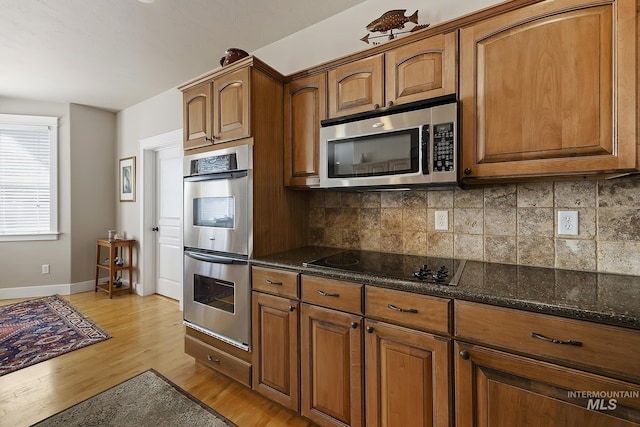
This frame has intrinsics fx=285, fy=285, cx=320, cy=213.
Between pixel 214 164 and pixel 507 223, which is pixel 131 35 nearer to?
pixel 214 164

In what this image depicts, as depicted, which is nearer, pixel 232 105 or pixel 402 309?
pixel 402 309

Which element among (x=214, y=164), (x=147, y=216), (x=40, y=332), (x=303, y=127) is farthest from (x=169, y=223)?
(x=303, y=127)

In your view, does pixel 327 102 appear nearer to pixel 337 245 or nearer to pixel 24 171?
pixel 337 245

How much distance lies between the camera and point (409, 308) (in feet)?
4.16

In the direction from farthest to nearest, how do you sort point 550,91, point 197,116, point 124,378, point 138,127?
point 138,127, point 197,116, point 124,378, point 550,91

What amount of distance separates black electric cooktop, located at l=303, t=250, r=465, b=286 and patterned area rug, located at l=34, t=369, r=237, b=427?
114 centimetres

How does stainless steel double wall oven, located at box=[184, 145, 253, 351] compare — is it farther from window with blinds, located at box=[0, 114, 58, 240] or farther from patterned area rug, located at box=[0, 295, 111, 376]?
window with blinds, located at box=[0, 114, 58, 240]

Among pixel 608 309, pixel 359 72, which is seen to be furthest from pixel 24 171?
pixel 608 309

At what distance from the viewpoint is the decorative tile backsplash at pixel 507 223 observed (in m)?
1.35

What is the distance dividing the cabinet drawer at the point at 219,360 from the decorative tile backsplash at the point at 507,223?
42.9 inches

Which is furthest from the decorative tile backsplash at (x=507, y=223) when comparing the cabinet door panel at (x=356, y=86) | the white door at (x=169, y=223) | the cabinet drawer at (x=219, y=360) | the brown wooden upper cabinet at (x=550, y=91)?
the white door at (x=169, y=223)

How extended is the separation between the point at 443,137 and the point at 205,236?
170cm

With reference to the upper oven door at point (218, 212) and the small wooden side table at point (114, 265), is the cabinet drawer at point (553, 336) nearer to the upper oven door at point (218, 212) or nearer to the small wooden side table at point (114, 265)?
the upper oven door at point (218, 212)

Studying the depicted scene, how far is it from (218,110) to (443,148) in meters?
1.56
